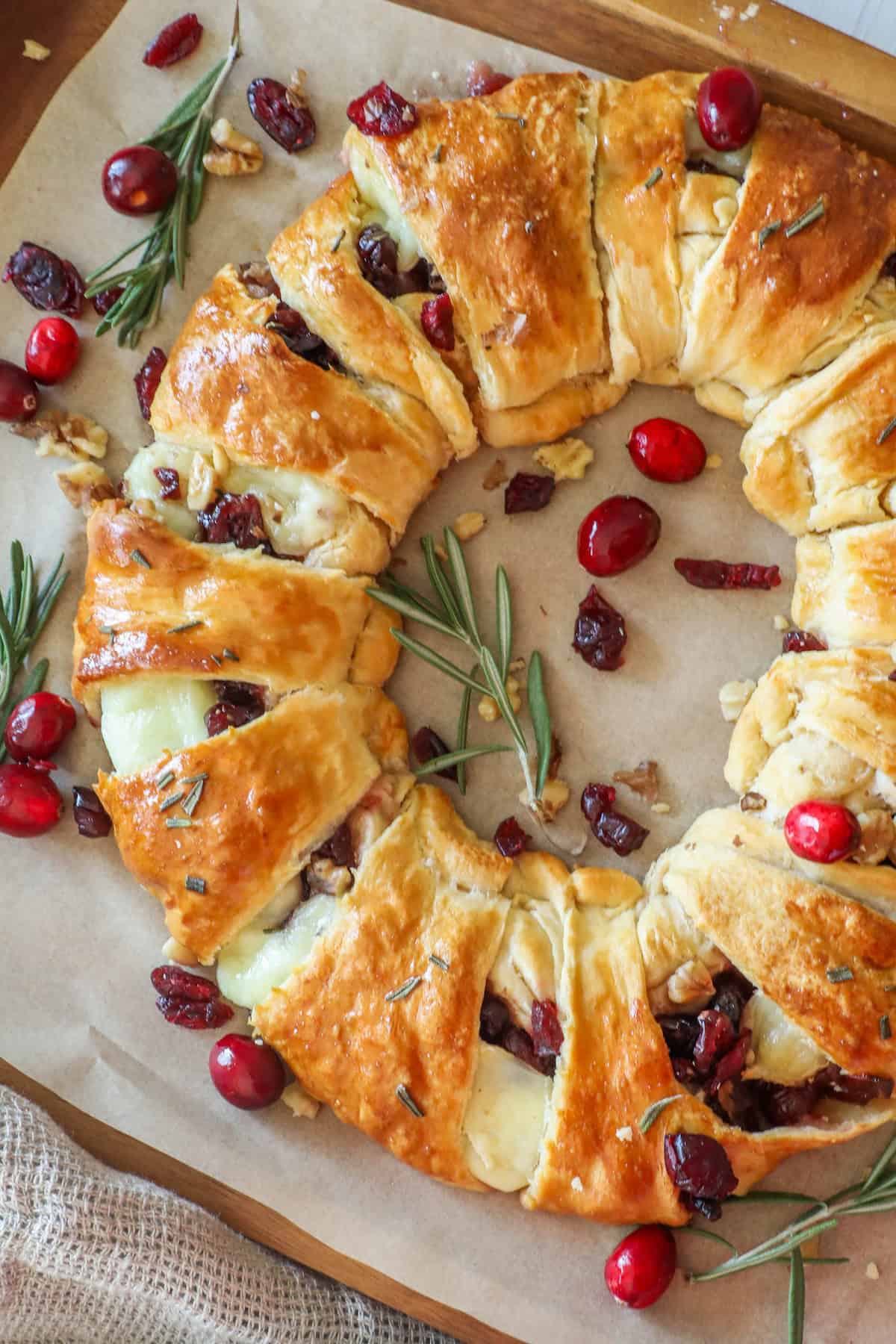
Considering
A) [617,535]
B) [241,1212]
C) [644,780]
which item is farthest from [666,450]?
[241,1212]

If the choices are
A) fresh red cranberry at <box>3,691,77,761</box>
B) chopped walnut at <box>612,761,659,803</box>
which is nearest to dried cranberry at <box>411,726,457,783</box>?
chopped walnut at <box>612,761,659,803</box>

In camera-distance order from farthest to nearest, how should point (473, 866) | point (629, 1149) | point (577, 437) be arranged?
point (577, 437)
point (473, 866)
point (629, 1149)

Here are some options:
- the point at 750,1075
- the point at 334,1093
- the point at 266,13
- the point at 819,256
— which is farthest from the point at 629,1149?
the point at 266,13

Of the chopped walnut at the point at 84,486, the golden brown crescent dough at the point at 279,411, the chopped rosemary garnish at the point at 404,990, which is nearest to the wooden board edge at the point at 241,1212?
the chopped rosemary garnish at the point at 404,990

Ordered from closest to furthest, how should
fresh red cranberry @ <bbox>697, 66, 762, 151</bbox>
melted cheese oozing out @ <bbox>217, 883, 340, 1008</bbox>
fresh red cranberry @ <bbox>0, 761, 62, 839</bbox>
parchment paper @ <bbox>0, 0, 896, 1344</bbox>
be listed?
fresh red cranberry @ <bbox>697, 66, 762, 151</bbox> < melted cheese oozing out @ <bbox>217, 883, 340, 1008</bbox> < parchment paper @ <bbox>0, 0, 896, 1344</bbox> < fresh red cranberry @ <bbox>0, 761, 62, 839</bbox>

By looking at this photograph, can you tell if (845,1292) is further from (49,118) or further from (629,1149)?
(49,118)

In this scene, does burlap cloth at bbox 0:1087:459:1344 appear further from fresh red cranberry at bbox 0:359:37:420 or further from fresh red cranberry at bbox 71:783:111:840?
fresh red cranberry at bbox 0:359:37:420
